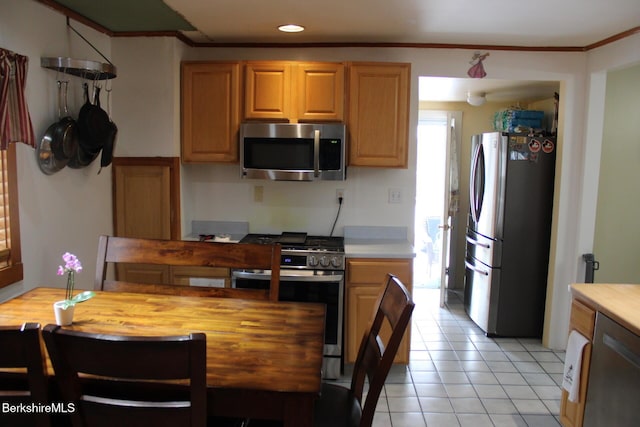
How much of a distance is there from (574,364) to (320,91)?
215 cm

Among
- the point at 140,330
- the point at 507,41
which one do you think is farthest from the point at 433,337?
the point at 140,330

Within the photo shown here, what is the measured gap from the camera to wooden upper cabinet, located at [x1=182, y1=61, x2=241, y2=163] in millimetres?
3146

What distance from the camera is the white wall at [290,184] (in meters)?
2.82

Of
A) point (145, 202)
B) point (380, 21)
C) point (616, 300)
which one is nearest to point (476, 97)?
point (380, 21)

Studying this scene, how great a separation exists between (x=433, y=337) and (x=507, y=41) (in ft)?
7.49

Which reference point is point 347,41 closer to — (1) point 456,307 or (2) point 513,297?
(2) point 513,297

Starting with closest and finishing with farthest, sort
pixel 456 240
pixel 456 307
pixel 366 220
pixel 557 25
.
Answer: pixel 557 25 → pixel 366 220 → pixel 456 307 → pixel 456 240

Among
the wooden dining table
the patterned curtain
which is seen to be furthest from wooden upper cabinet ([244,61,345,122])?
the wooden dining table

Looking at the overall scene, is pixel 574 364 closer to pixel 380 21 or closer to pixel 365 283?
pixel 365 283

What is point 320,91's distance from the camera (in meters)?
3.12

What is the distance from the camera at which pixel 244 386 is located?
1216 millimetres

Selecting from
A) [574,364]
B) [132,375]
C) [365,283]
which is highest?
[132,375]

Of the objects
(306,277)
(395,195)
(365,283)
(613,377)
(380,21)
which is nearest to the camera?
(613,377)

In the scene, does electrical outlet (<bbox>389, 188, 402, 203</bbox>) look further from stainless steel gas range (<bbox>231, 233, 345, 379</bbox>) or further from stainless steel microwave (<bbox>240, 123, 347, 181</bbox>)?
stainless steel gas range (<bbox>231, 233, 345, 379</bbox>)
